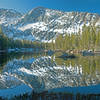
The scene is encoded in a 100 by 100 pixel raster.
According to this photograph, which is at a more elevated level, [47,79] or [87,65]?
[47,79]

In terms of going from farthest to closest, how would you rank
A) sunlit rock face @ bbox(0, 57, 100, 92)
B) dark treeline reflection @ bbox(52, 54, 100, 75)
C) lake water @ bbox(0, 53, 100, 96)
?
→ dark treeline reflection @ bbox(52, 54, 100, 75), sunlit rock face @ bbox(0, 57, 100, 92), lake water @ bbox(0, 53, 100, 96)

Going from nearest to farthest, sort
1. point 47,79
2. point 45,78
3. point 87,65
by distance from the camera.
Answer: point 47,79 → point 45,78 → point 87,65

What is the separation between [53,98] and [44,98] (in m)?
0.73

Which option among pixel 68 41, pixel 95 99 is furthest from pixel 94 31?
pixel 95 99

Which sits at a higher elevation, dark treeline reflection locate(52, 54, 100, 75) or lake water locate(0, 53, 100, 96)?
lake water locate(0, 53, 100, 96)

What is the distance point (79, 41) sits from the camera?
119m

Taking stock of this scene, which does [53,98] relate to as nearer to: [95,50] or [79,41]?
[95,50]

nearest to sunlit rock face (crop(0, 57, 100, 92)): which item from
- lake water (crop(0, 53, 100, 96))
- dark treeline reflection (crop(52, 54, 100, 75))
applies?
lake water (crop(0, 53, 100, 96))

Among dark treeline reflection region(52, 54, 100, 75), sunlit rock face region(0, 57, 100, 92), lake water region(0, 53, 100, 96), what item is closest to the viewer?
lake water region(0, 53, 100, 96)

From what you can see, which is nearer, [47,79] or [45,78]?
[47,79]

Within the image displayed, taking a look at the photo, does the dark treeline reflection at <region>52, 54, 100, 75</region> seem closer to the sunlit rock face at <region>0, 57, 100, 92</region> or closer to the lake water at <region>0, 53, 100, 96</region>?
the lake water at <region>0, 53, 100, 96</region>

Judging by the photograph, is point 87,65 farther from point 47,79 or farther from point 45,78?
point 47,79

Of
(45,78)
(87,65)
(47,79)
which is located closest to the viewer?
(47,79)

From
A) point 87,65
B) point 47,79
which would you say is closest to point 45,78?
point 47,79
